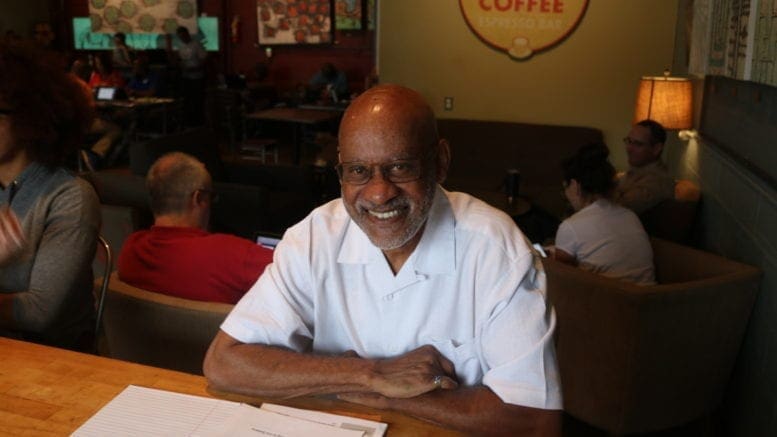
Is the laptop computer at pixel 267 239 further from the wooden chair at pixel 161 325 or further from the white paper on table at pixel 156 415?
the white paper on table at pixel 156 415

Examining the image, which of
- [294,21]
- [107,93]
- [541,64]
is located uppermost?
[294,21]

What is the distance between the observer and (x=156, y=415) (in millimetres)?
1105

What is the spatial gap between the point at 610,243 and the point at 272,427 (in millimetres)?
1795

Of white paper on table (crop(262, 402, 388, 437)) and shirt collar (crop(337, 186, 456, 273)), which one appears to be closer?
white paper on table (crop(262, 402, 388, 437))

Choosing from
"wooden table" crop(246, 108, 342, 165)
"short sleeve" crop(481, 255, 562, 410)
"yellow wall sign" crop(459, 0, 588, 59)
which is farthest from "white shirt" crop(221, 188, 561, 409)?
"wooden table" crop(246, 108, 342, 165)

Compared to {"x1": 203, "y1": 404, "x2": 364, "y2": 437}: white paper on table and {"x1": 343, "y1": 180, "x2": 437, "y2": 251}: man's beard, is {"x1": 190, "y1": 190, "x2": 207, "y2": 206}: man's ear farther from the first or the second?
{"x1": 203, "y1": 404, "x2": 364, "y2": 437}: white paper on table

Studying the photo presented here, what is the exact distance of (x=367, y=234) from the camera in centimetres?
126

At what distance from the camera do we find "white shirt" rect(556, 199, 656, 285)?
99.2 inches

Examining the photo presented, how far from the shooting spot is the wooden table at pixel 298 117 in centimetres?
742

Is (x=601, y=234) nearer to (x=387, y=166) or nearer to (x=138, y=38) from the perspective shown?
(x=387, y=166)

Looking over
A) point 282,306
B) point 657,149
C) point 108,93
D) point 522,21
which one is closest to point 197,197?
point 282,306

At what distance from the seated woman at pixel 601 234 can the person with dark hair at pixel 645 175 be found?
71cm

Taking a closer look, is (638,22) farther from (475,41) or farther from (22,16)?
(22,16)

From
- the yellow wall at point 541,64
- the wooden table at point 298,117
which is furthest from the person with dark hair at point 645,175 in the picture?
the wooden table at point 298,117
